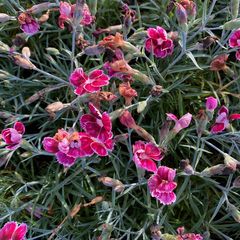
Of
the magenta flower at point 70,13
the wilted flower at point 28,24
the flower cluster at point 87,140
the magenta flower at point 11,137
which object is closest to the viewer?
the flower cluster at point 87,140

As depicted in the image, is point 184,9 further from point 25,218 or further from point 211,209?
point 25,218

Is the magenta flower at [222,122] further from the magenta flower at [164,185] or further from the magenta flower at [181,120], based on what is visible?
the magenta flower at [164,185]

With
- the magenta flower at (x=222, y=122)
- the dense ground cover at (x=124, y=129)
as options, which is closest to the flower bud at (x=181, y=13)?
the dense ground cover at (x=124, y=129)

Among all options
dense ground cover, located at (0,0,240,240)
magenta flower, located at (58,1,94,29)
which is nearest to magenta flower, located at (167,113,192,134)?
dense ground cover, located at (0,0,240,240)

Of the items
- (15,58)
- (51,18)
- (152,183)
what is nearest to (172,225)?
(152,183)

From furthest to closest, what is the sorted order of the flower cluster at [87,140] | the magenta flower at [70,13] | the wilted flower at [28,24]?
the wilted flower at [28,24], the magenta flower at [70,13], the flower cluster at [87,140]

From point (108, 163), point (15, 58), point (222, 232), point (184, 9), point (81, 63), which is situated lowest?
point (222, 232)

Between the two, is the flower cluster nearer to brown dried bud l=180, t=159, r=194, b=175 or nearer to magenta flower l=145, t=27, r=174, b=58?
brown dried bud l=180, t=159, r=194, b=175

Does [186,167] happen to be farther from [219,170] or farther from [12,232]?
[12,232]
